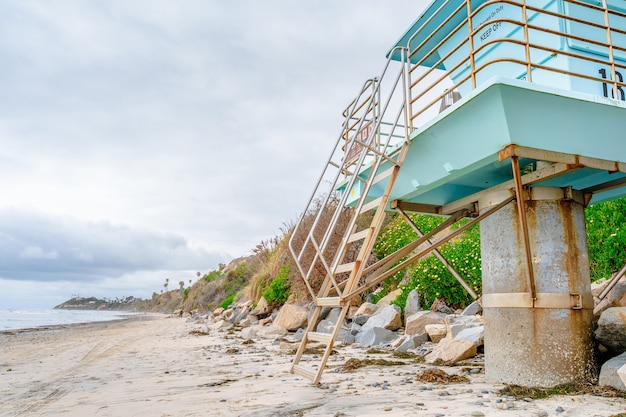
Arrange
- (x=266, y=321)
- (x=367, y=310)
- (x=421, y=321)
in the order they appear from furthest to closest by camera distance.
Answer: (x=266, y=321) < (x=367, y=310) < (x=421, y=321)

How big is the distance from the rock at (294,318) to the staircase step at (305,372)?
6949mm

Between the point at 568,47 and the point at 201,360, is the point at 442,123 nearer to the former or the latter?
the point at 568,47

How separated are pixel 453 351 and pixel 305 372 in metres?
2.59

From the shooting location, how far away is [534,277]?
5801 mm

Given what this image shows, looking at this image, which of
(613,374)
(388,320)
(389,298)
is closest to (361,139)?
(613,374)

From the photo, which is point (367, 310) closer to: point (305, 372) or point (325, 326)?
point (325, 326)

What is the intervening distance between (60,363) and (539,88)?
983 cm

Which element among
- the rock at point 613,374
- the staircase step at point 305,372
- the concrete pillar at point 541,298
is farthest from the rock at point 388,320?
the rock at point 613,374

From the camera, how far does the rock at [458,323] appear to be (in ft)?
28.8

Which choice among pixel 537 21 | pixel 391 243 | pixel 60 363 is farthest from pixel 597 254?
pixel 60 363

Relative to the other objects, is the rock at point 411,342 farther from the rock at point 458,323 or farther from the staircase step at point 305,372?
the staircase step at point 305,372

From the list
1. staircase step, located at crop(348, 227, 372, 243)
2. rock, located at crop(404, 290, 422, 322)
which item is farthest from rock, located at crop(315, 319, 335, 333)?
staircase step, located at crop(348, 227, 372, 243)

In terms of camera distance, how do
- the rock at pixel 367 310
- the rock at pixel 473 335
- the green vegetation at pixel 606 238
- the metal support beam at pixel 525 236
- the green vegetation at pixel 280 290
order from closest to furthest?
the metal support beam at pixel 525 236 → the rock at pixel 473 335 → the green vegetation at pixel 606 238 → the rock at pixel 367 310 → the green vegetation at pixel 280 290

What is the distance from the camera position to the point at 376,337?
1021cm
